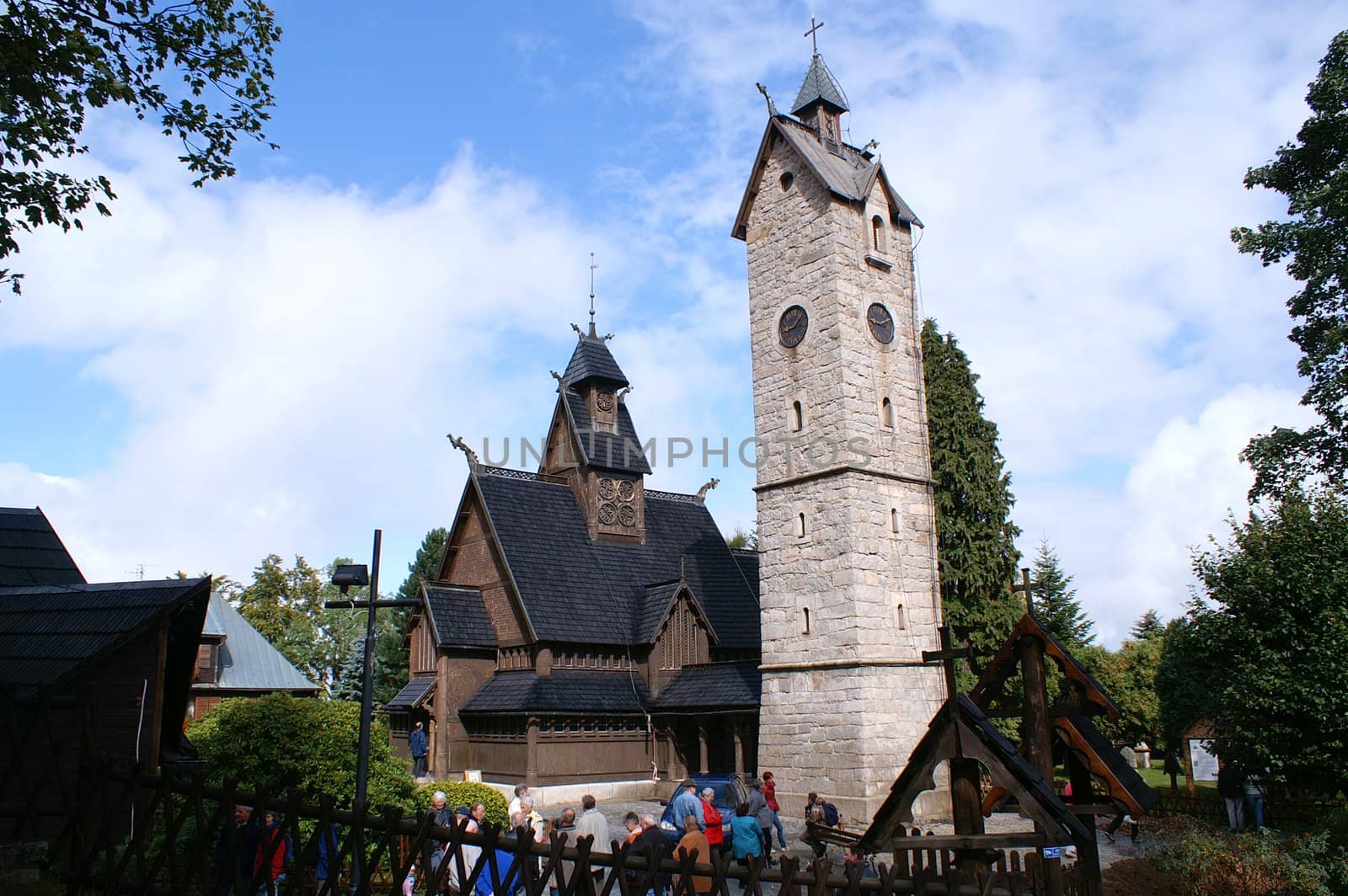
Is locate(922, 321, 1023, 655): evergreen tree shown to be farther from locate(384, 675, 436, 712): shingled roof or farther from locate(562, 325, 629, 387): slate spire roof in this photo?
locate(384, 675, 436, 712): shingled roof

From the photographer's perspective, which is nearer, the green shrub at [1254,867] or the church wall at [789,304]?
the green shrub at [1254,867]

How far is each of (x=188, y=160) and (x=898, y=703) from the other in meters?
16.9

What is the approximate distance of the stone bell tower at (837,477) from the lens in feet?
69.2

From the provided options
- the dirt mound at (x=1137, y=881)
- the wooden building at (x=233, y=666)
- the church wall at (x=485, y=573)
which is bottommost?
the dirt mound at (x=1137, y=881)

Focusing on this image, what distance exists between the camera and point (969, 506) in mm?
28062

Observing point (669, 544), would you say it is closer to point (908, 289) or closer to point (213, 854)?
point (908, 289)

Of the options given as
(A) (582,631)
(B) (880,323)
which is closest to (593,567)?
(A) (582,631)

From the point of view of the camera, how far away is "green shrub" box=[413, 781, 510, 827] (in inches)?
648

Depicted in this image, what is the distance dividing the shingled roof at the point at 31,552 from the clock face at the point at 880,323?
17021mm

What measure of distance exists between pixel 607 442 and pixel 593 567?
Result: 4562mm

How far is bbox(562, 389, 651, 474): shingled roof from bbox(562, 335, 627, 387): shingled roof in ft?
2.33

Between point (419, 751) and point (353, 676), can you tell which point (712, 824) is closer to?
point (419, 751)

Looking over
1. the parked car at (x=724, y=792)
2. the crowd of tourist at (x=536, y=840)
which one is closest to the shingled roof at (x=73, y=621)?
the crowd of tourist at (x=536, y=840)

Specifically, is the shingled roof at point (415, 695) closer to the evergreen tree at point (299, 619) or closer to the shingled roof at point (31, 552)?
the shingled roof at point (31, 552)
